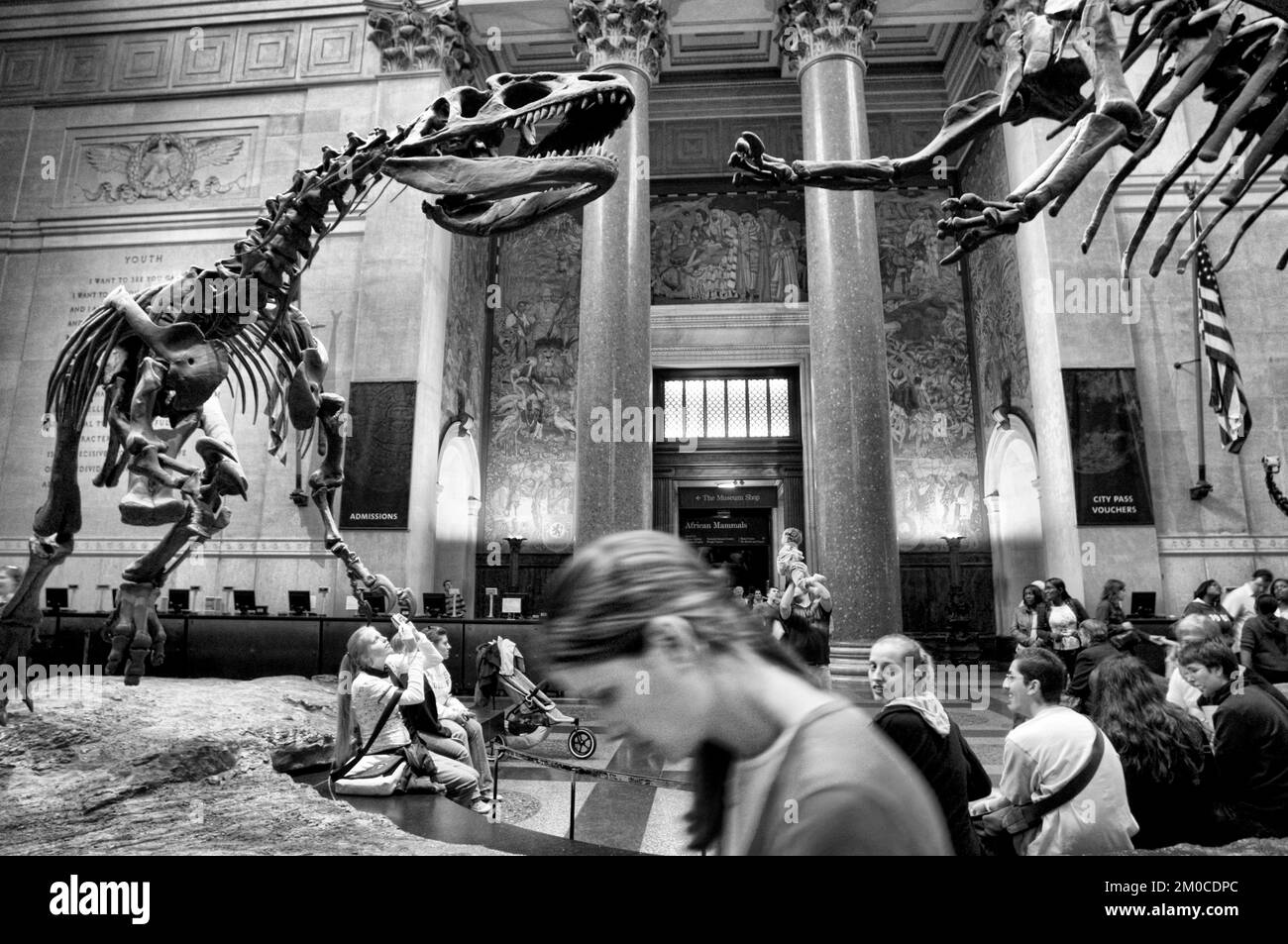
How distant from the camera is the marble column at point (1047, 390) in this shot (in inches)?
399

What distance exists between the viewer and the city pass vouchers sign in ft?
32.7

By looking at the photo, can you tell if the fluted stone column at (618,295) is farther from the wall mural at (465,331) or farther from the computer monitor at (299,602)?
the computer monitor at (299,602)

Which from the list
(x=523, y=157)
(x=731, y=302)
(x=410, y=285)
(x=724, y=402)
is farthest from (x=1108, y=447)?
(x=410, y=285)

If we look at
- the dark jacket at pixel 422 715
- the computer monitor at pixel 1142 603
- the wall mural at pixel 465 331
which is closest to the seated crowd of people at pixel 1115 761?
the dark jacket at pixel 422 715

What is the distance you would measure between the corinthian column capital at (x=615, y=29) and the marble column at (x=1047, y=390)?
528cm

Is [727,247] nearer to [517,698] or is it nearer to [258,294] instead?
[517,698]

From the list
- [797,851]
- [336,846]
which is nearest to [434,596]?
[336,846]

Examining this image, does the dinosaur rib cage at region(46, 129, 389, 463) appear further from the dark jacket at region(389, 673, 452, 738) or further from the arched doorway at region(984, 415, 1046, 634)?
the arched doorway at region(984, 415, 1046, 634)

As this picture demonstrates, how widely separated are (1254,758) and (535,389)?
13819mm

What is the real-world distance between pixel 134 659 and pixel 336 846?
83.2 inches

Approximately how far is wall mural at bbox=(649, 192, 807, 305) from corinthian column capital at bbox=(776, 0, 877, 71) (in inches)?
189

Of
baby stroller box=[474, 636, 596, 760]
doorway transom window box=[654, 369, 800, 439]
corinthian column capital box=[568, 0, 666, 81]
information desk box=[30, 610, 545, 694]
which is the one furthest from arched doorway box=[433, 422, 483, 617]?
baby stroller box=[474, 636, 596, 760]

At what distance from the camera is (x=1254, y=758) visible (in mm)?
2854

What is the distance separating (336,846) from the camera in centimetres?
286
